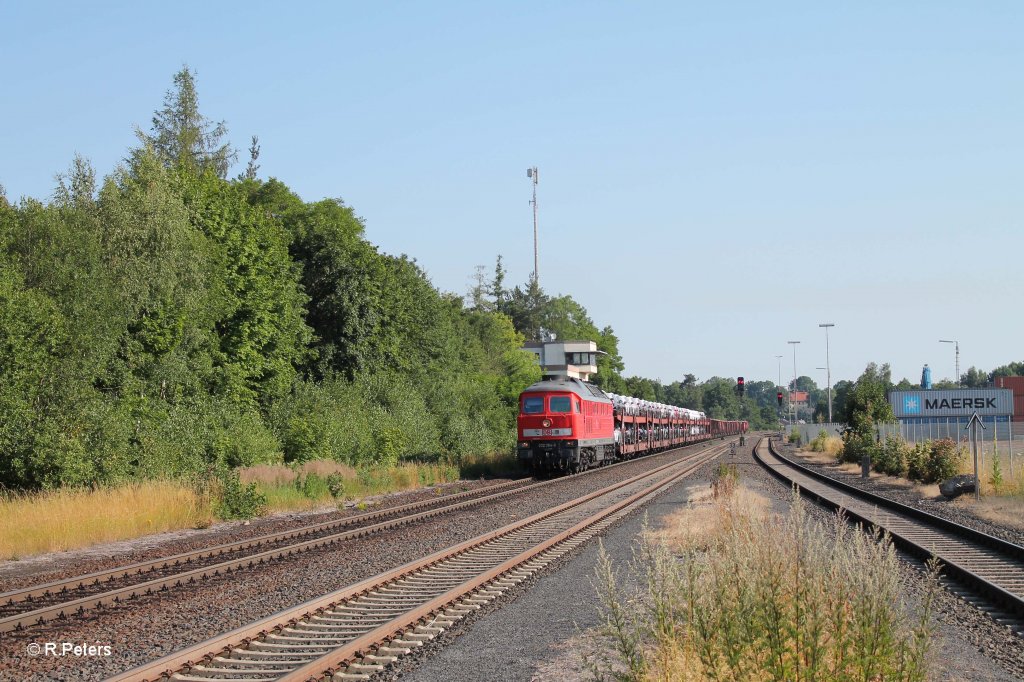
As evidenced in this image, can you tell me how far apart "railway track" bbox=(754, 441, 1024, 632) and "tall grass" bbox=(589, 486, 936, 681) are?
0.81m

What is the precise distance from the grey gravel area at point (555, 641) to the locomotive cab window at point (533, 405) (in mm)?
22952

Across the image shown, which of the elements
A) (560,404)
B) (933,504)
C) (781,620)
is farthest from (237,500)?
(781,620)

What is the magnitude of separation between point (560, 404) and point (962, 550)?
69.3ft

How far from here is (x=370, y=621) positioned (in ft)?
32.3

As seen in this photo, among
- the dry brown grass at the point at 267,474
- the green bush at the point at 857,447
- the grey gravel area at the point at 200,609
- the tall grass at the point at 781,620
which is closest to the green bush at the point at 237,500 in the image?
the dry brown grass at the point at 267,474

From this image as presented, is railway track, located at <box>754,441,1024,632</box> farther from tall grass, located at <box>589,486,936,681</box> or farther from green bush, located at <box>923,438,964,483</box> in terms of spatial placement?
green bush, located at <box>923,438,964,483</box>

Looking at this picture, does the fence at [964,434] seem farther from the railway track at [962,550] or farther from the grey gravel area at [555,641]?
the grey gravel area at [555,641]

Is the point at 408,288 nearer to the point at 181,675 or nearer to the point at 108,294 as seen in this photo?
the point at 108,294

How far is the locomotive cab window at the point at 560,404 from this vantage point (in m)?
35.9

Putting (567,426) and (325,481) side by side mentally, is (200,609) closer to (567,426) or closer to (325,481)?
(325,481)

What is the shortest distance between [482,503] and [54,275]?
15252 millimetres

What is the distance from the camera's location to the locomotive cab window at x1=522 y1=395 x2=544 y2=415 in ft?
119

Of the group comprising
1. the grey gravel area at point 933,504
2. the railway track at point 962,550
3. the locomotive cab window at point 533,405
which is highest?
the locomotive cab window at point 533,405

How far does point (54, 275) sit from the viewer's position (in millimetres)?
29672
